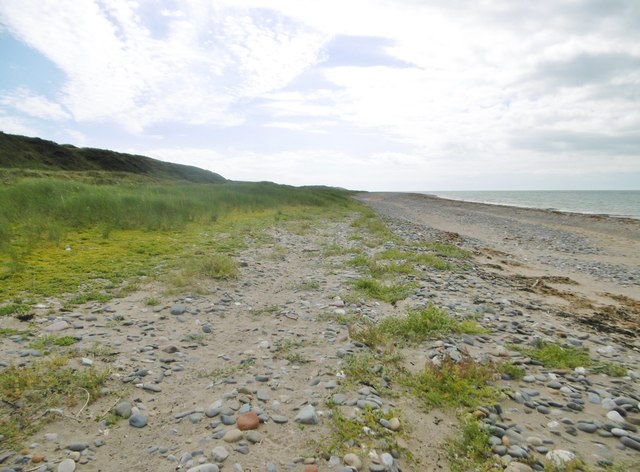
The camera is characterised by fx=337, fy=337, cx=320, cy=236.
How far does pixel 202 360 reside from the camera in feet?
19.0

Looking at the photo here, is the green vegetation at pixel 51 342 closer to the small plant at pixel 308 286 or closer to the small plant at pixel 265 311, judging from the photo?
the small plant at pixel 265 311

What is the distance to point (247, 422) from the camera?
161 inches

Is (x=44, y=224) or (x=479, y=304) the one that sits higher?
(x=44, y=224)

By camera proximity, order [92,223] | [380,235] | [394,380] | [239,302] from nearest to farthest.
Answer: [394,380] < [239,302] < [92,223] < [380,235]

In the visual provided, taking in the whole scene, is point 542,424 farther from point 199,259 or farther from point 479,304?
point 199,259

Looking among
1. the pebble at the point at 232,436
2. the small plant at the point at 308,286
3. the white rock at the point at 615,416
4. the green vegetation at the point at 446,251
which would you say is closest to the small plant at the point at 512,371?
the white rock at the point at 615,416

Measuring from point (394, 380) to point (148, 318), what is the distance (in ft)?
17.3

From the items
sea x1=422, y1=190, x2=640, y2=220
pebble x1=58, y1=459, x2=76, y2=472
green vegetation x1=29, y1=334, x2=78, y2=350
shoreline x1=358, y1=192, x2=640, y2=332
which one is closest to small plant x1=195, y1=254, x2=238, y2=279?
green vegetation x1=29, y1=334, x2=78, y2=350

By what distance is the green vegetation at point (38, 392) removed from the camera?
12.5 ft

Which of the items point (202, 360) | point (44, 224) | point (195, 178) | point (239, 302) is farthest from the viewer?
point (195, 178)

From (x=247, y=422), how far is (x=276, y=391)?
33.6 inches

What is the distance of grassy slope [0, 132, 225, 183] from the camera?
72.2m

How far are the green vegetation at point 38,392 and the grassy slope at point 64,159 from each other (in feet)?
270

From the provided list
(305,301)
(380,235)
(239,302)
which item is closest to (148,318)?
(239,302)
